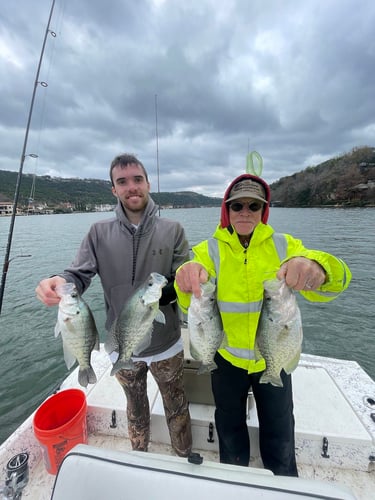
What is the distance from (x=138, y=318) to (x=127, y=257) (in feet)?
2.38

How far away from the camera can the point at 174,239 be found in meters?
2.75

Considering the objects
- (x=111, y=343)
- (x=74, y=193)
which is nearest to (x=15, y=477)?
(x=111, y=343)

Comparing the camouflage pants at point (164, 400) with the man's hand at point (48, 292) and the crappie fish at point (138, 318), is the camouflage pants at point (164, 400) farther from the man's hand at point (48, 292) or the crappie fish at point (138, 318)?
the man's hand at point (48, 292)

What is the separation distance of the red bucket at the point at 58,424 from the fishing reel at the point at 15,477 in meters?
0.23

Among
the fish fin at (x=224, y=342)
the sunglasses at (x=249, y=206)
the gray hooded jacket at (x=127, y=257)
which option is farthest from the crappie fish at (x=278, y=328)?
the gray hooded jacket at (x=127, y=257)

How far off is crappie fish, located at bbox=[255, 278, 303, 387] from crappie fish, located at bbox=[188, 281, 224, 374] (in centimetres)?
34

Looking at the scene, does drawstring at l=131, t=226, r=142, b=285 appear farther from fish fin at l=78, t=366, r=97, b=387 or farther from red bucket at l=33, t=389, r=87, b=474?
red bucket at l=33, t=389, r=87, b=474

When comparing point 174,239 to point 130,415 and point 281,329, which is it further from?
point 130,415

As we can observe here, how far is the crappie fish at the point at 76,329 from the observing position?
7.02 feet

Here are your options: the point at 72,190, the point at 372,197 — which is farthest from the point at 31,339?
the point at 72,190

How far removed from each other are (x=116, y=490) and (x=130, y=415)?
1648 millimetres

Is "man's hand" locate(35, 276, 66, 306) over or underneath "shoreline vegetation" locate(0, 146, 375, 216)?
underneath

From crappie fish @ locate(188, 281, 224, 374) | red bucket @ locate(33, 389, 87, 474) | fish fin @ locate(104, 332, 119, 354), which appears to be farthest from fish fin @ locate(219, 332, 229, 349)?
red bucket @ locate(33, 389, 87, 474)

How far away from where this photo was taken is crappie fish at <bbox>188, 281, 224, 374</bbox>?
2016mm
